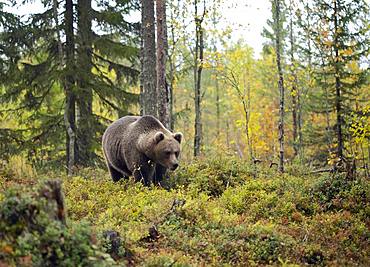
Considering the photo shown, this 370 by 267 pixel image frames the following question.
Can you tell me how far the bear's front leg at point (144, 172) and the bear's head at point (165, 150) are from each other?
325 mm

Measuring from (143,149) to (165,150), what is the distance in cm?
65

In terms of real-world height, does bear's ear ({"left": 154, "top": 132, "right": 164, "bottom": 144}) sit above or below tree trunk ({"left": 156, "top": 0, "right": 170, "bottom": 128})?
below

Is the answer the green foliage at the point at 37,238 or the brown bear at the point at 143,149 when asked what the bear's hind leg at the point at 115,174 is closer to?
the brown bear at the point at 143,149

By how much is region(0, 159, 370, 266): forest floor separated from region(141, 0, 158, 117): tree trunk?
4.10m

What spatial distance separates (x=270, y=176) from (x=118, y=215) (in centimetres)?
621

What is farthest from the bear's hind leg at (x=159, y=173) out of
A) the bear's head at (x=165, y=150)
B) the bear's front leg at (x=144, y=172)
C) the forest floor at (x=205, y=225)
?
the forest floor at (x=205, y=225)

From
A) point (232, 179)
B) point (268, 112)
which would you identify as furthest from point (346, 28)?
point (268, 112)

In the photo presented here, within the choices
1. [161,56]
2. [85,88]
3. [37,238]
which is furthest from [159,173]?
[37,238]

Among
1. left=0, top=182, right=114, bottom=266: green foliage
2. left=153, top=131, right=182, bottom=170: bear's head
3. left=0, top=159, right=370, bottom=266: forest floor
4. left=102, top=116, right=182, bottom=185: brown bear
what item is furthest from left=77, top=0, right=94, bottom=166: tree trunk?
left=0, top=182, right=114, bottom=266: green foliage

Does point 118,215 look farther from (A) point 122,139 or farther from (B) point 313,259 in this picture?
(A) point 122,139

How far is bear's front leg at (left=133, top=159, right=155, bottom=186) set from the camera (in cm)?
1295

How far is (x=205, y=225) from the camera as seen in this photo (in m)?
→ 8.41

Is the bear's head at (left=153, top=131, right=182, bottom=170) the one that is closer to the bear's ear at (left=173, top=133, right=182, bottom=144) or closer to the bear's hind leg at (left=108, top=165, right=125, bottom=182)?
the bear's ear at (left=173, top=133, right=182, bottom=144)

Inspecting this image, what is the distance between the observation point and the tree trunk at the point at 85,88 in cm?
1917
